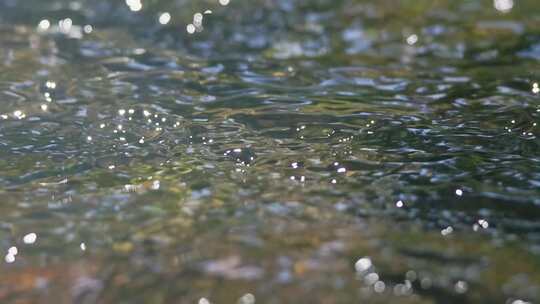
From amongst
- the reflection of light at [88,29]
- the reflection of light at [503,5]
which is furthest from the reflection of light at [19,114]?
the reflection of light at [503,5]

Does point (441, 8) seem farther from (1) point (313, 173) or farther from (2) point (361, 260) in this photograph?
(2) point (361, 260)

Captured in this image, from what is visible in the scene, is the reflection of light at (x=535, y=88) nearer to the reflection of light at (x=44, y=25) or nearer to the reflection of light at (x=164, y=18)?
the reflection of light at (x=164, y=18)

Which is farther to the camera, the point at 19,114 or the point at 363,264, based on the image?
the point at 19,114

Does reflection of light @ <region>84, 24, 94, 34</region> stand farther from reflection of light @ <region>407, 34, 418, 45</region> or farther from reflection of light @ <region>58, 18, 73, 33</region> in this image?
reflection of light @ <region>407, 34, 418, 45</region>

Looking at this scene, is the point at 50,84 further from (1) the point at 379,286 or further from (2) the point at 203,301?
(1) the point at 379,286

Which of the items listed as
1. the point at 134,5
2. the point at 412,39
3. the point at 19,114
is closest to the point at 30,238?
the point at 19,114

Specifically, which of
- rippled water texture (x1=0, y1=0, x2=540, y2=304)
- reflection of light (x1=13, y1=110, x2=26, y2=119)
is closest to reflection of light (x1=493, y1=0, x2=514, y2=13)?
rippled water texture (x1=0, y1=0, x2=540, y2=304)
